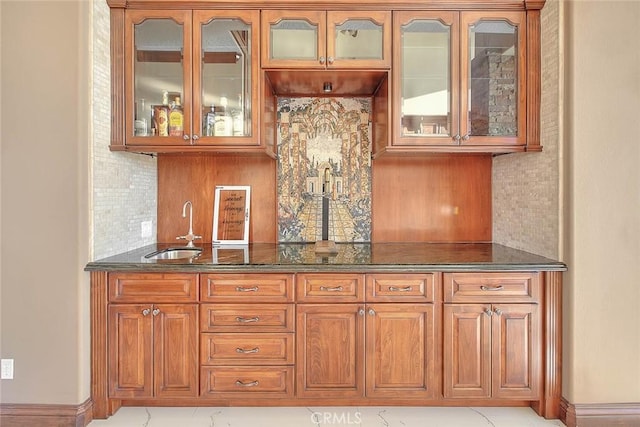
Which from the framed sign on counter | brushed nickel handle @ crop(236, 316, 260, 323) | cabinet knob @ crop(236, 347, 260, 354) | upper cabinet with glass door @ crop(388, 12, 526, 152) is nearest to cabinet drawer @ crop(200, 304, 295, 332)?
brushed nickel handle @ crop(236, 316, 260, 323)

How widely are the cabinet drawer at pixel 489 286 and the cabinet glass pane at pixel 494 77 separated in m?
0.84

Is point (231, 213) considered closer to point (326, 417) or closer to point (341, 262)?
point (341, 262)

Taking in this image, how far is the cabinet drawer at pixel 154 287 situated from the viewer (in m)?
2.01

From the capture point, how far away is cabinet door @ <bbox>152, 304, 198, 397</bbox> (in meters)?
2.01

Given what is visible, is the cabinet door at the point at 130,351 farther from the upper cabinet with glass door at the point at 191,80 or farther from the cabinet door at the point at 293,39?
the cabinet door at the point at 293,39

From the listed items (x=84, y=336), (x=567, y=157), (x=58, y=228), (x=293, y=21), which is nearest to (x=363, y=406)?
(x=84, y=336)

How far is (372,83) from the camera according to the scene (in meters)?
2.48

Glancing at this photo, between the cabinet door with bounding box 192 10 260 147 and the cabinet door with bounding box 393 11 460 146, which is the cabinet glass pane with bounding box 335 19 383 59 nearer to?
the cabinet door with bounding box 393 11 460 146

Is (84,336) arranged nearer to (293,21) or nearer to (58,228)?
(58,228)

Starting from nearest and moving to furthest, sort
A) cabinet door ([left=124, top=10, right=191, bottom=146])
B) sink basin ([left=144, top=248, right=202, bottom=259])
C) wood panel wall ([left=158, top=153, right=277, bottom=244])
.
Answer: cabinet door ([left=124, top=10, right=191, bottom=146]) < sink basin ([left=144, top=248, right=202, bottom=259]) < wood panel wall ([left=158, top=153, right=277, bottom=244])

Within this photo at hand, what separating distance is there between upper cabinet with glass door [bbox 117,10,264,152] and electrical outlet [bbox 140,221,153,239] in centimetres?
59

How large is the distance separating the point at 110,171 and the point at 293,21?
1.37 metres

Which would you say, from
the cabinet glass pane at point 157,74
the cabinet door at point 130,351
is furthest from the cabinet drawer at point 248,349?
the cabinet glass pane at point 157,74

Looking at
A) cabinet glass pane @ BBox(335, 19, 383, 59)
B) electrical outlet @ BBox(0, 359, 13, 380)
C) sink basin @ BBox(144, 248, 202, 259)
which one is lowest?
electrical outlet @ BBox(0, 359, 13, 380)
